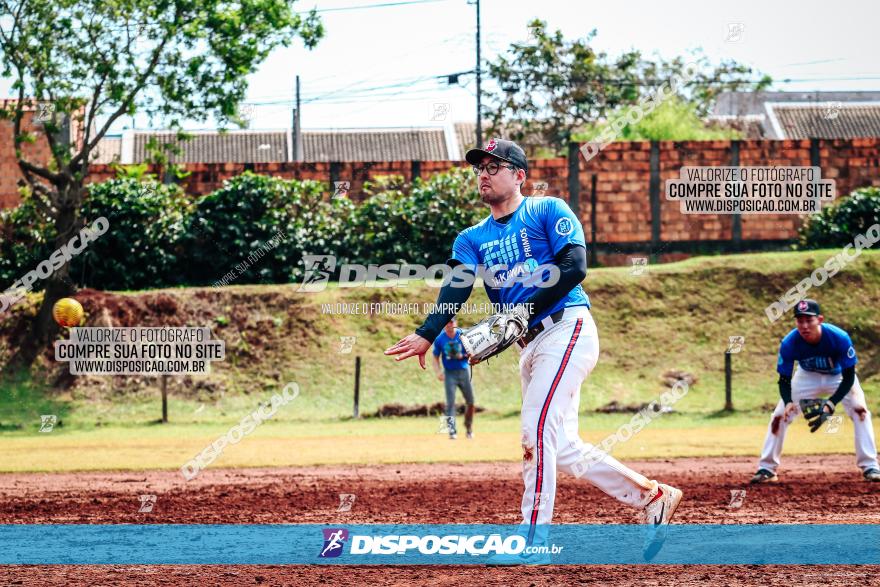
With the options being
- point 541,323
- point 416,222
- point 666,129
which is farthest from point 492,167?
point 666,129

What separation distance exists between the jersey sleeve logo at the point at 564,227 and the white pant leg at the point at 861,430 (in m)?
6.54

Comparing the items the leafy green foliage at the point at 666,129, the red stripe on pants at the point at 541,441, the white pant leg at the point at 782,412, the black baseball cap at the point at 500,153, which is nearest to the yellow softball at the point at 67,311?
the white pant leg at the point at 782,412

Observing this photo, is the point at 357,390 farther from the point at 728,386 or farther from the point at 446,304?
the point at 446,304

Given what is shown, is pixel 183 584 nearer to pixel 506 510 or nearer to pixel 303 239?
pixel 506 510

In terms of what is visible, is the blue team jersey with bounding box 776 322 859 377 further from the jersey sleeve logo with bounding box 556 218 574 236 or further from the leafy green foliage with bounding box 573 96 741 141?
the leafy green foliage with bounding box 573 96 741 141

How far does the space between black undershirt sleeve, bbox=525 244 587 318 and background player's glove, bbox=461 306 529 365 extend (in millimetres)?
134

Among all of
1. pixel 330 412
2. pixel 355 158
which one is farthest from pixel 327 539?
pixel 355 158

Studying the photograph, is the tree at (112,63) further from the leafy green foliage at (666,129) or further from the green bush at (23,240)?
the leafy green foliage at (666,129)

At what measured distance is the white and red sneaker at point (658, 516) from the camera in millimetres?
6973

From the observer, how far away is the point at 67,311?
23641 millimetres

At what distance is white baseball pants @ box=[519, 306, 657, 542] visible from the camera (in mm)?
6656

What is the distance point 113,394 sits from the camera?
24062mm

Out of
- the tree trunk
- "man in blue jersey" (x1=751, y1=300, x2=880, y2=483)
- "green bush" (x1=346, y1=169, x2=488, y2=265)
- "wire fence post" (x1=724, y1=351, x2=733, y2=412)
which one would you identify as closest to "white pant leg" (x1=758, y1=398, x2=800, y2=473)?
"man in blue jersey" (x1=751, y1=300, x2=880, y2=483)

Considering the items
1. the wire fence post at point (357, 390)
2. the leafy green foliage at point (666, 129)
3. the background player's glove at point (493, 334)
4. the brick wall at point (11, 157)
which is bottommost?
the wire fence post at point (357, 390)
